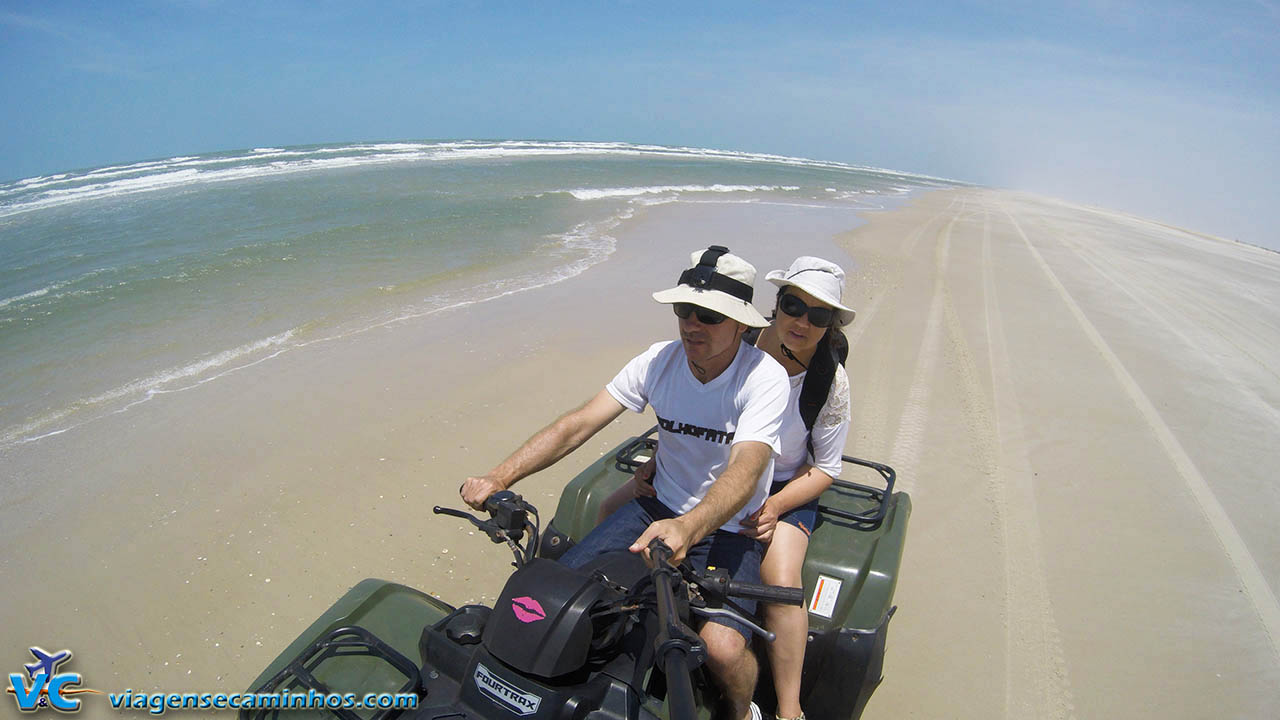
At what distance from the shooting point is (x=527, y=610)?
1.65 meters

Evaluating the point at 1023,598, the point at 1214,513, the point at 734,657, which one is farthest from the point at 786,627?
the point at 1214,513

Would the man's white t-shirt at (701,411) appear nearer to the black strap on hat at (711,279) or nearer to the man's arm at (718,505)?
the man's arm at (718,505)

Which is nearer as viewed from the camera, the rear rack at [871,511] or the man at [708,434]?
the man at [708,434]

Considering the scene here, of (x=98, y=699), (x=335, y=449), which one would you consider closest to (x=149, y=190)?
(x=335, y=449)

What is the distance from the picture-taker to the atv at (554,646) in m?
1.60

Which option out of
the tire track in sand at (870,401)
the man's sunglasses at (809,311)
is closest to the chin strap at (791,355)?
the man's sunglasses at (809,311)

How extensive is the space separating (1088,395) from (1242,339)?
16.3ft

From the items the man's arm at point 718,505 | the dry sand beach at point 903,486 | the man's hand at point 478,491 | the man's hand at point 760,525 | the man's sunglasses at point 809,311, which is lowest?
the dry sand beach at point 903,486

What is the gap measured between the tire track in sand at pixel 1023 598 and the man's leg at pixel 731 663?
170cm

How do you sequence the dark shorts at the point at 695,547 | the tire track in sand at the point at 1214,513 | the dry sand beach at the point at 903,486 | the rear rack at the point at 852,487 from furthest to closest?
the tire track in sand at the point at 1214,513, the dry sand beach at the point at 903,486, the rear rack at the point at 852,487, the dark shorts at the point at 695,547

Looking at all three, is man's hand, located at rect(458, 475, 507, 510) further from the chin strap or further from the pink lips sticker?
the chin strap

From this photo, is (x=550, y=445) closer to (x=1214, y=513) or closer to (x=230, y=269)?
(x=1214, y=513)

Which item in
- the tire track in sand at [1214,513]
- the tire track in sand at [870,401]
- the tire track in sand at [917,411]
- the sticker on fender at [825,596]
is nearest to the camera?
the sticker on fender at [825,596]

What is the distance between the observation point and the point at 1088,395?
681cm
